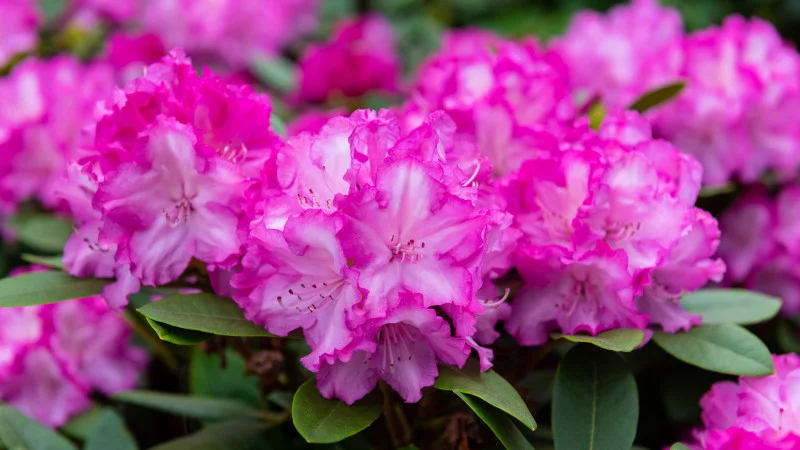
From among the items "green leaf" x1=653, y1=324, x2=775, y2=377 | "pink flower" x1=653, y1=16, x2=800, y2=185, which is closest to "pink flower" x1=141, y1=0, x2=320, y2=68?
"pink flower" x1=653, y1=16, x2=800, y2=185

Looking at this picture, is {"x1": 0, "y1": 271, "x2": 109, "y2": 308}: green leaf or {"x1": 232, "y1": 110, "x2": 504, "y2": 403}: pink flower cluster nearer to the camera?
{"x1": 232, "y1": 110, "x2": 504, "y2": 403}: pink flower cluster

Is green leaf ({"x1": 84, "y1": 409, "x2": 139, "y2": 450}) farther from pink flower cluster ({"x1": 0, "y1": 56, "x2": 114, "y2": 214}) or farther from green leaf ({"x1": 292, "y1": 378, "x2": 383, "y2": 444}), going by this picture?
pink flower cluster ({"x1": 0, "y1": 56, "x2": 114, "y2": 214})

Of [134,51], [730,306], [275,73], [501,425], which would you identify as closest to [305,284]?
[501,425]

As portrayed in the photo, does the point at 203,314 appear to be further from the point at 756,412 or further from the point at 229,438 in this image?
the point at 756,412

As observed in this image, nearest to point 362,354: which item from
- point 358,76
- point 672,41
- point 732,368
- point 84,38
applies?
point 732,368

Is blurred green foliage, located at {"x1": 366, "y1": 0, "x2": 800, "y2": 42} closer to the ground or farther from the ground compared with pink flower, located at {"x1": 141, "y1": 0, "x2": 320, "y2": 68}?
closer to the ground

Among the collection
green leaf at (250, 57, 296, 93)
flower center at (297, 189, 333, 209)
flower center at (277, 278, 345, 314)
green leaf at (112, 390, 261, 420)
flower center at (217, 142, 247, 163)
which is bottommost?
green leaf at (112, 390, 261, 420)

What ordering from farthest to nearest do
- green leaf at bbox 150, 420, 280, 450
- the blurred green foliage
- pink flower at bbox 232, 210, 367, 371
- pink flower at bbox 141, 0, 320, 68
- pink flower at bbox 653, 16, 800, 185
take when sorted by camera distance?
the blurred green foliage < pink flower at bbox 141, 0, 320, 68 < pink flower at bbox 653, 16, 800, 185 < green leaf at bbox 150, 420, 280, 450 < pink flower at bbox 232, 210, 367, 371
